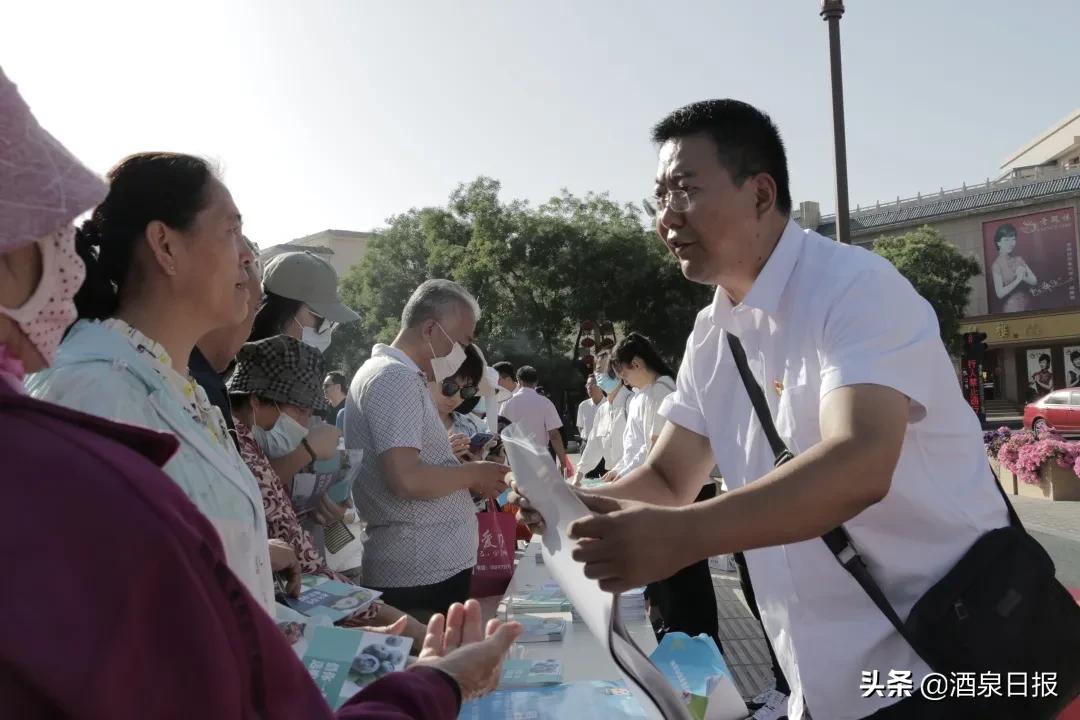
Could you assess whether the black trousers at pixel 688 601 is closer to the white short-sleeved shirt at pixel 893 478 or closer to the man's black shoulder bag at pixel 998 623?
the white short-sleeved shirt at pixel 893 478

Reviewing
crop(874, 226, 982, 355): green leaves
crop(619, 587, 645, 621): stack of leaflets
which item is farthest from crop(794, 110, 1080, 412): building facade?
crop(619, 587, 645, 621): stack of leaflets

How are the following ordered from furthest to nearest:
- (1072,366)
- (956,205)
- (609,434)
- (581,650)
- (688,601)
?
1. (956,205)
2. (1072,366)
3. (609,434)
4. (688,601)
5. (581,650)

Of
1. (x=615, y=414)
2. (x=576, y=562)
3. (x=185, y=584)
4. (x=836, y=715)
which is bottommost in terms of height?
(x=615, y=414)

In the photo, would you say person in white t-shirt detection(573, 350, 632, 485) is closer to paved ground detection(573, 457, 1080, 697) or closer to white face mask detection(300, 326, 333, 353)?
paved ground detection(573, 457, 1080, 697)

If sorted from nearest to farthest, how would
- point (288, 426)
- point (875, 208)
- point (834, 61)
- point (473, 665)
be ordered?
point (473, 665) → point (288, 426) → point (834, 61) → point (875, 208)

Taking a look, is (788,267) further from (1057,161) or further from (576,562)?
(1057,161)

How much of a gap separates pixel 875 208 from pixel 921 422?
48703 mm

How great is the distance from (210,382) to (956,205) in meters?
45.8

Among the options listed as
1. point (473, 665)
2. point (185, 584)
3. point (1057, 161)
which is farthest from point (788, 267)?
point (1057, 161)

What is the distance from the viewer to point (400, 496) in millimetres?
3057

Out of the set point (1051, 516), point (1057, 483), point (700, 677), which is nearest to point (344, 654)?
point (700, 677)

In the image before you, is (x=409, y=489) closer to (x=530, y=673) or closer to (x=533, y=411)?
(x=530, y=673)

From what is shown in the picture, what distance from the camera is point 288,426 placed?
282 centimetres

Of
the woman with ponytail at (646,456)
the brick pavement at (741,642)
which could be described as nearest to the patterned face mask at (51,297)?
the woman with ponytail at (646,456)
